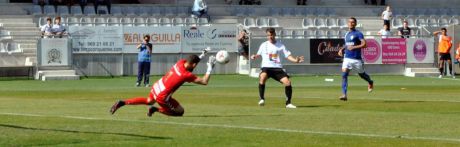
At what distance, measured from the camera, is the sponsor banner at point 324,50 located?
4779cm

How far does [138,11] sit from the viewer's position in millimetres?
53875

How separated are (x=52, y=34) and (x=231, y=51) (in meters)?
8.12

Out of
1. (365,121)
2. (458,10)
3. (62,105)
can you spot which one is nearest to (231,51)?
(458,10)

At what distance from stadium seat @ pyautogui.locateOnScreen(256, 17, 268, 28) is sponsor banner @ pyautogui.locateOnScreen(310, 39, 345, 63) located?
5.58 m

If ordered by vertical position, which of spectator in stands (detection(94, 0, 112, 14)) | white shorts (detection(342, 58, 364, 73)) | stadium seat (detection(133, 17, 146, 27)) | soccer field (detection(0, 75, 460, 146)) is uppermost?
spectator in stands (detection(94, 0, 112, 14))

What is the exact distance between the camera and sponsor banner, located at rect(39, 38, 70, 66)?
145 ft

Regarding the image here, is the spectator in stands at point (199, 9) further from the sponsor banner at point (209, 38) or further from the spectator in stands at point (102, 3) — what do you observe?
the sponsor banner at point (209, 38)

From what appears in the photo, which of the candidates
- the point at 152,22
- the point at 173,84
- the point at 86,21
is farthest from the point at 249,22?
the point at 173,84

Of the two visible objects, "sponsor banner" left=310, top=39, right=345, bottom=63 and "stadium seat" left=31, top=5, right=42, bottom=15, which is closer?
"sponsor banner" left=310, top=39, right=345, bottom=63

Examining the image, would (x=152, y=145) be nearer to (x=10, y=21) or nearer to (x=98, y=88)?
(x=98, y=88)

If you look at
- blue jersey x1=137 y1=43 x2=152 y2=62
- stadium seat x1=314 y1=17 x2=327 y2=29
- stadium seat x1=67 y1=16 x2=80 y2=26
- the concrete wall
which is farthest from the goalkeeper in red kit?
stadium seat x1=314 y1=17 x2=327 y2=29

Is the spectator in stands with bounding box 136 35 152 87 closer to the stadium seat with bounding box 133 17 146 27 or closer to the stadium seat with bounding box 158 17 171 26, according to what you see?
the stadium seat with bounding box 133 17 146 27

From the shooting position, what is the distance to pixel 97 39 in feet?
151

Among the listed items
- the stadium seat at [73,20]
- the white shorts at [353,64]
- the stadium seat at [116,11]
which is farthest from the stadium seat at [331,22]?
the white shorts at [353,64]
